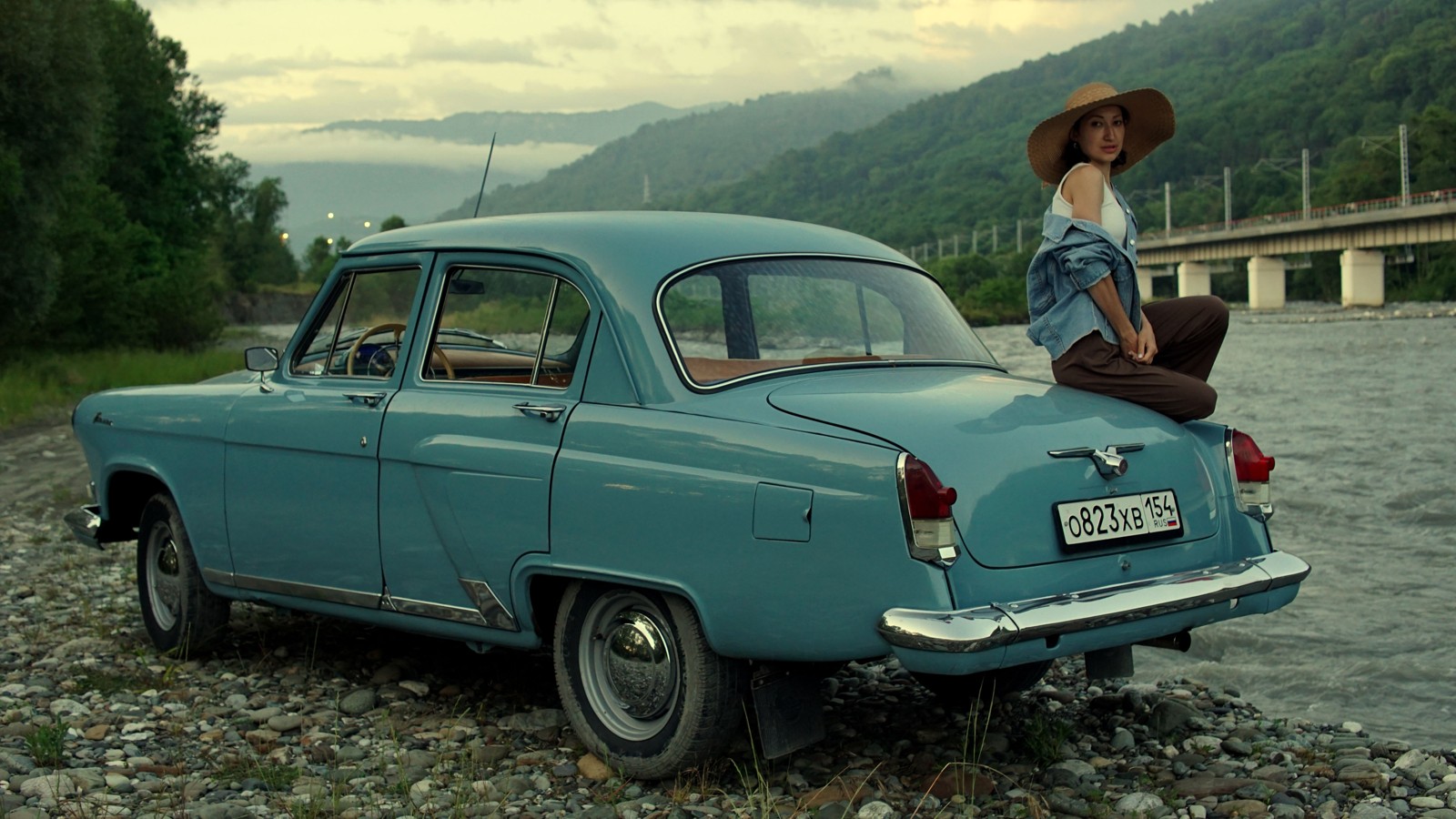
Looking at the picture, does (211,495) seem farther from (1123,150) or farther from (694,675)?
(1123,150)

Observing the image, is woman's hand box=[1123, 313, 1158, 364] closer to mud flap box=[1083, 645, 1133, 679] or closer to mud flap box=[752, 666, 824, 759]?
mud flap box=[1083, 645, 1133, 679]

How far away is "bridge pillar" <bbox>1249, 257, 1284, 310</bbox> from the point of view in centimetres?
8712

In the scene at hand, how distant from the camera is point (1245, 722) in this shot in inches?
238

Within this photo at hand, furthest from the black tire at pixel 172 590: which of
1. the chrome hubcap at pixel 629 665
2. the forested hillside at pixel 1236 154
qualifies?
the forested hillside at pixel 1236 154

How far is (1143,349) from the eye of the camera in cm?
532

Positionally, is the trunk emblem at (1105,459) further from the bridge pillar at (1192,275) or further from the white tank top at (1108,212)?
the bridge pillar at (1192,275)

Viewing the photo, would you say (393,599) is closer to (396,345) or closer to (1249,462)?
(396,345)

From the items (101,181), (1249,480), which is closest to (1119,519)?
(1249,480)

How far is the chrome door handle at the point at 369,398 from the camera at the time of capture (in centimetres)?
564

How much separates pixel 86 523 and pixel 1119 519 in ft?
16.3

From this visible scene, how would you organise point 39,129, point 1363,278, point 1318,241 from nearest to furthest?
point 39,129
point 1363,278
point 1318,241

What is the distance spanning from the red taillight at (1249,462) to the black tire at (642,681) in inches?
73.0

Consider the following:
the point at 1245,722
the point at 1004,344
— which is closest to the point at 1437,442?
the point at 1245,722

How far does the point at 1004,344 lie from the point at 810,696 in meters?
46.3
